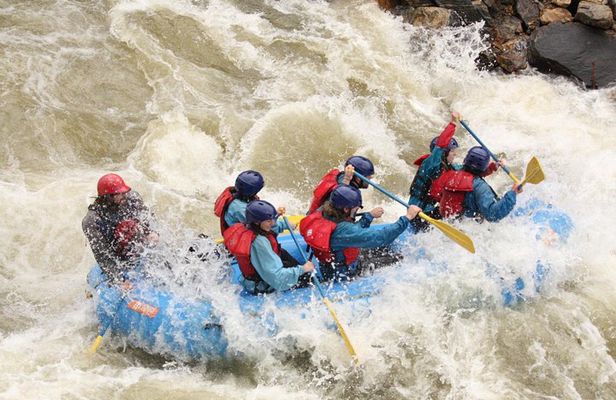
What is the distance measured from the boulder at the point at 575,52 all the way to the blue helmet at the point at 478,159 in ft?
16.5

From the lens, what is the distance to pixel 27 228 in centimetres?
690

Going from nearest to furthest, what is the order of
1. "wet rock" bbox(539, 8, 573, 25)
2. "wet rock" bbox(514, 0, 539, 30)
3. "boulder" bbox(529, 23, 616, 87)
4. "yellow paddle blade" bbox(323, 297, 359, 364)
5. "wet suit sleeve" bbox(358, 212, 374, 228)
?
"yellow paddle blade" bbox(323, 297, 359, 364)
"wet suit sleeve" bbox(358, 212, 374, 228)
"boulder" bbox(529, 23, 616, 87)
"wet rock" bbox(539, 8, 573, 25)
"wet rock" bbox(514, 0, 539, 30)

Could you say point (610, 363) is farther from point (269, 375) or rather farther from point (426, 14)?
point (426, 14)

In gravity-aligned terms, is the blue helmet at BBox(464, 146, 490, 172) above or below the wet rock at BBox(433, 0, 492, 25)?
above

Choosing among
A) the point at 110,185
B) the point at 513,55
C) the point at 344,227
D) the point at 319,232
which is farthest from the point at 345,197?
the point at 513,55

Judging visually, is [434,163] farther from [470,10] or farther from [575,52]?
[470,10]

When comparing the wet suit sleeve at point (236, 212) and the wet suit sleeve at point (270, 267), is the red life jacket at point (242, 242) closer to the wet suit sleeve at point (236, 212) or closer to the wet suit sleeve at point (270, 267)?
the wet suit sleeve at point (270, 267)

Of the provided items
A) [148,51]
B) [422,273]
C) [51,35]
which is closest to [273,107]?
[148,51]

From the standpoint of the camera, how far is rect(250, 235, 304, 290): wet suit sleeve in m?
5.16

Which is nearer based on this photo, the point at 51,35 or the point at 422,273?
the point at 422,273

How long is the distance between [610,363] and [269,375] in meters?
2.88

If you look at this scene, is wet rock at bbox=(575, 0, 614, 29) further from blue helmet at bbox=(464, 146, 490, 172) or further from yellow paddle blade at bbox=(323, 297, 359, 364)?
yellow paddle blade at bbox=(323, 297, 359, 364)

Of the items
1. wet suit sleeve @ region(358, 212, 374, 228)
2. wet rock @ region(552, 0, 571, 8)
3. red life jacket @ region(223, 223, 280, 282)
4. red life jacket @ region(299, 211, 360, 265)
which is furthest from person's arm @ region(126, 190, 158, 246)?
wet rock @ region(552, 0, 571, 8)

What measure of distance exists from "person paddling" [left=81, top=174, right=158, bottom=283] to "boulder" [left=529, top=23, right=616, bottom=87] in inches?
279
